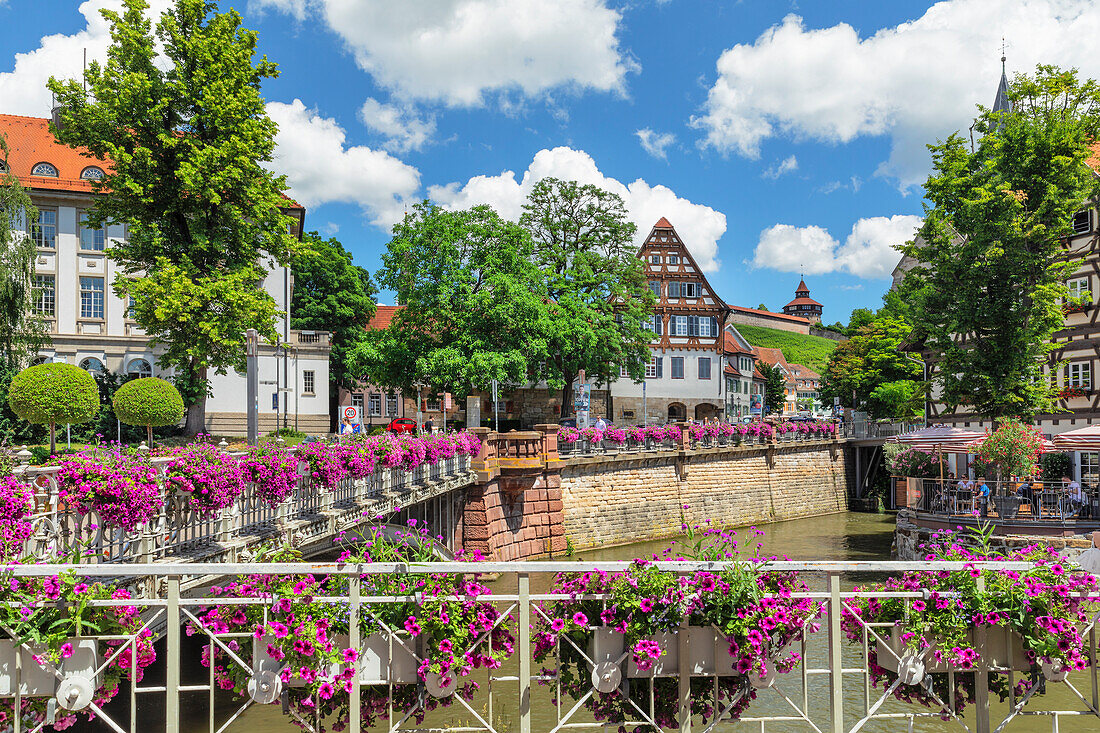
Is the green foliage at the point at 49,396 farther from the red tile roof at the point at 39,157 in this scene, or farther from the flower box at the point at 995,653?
the flower box at the point at 995,653

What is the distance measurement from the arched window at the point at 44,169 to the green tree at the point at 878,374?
46.1m

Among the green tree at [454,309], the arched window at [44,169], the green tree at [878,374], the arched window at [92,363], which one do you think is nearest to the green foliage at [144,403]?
the green tree at [454,309]

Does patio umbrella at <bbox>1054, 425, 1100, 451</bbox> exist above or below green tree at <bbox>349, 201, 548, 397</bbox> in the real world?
below

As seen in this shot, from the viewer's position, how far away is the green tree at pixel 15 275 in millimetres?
23516

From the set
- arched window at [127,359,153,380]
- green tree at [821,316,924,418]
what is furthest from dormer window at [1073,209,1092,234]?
arched window at [127,359,153,380]

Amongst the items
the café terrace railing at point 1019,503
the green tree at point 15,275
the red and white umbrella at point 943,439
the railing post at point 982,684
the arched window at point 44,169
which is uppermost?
the arched window at point 44,169

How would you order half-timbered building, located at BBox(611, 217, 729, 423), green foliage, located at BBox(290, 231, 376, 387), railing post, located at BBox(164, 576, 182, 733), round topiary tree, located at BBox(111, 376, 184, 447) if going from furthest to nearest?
half-timbered building, located at BBox(611, 217, 729, 423)
green foliage, located at BBox(290, 231, 376, 387)
round topiary tree, located at BBox(111, 376, 184, 447)
railing post, located at BBox(164, 576, 182, 733)

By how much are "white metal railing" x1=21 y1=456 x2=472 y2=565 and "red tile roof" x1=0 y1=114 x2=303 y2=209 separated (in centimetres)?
2611

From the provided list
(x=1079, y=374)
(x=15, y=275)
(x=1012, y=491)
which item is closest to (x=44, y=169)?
(x=15, y=275)

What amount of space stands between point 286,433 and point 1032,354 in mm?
28262

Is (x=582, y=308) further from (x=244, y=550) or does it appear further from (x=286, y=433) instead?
(x=244, y=550)

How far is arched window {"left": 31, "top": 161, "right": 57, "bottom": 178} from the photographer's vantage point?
36531mm

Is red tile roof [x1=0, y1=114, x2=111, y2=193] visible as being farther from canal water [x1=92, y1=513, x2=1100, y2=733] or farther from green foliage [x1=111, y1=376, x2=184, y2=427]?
canal water [x1=92, y1=513, x2=1100, y2=733]

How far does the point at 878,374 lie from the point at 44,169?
49055 mm
